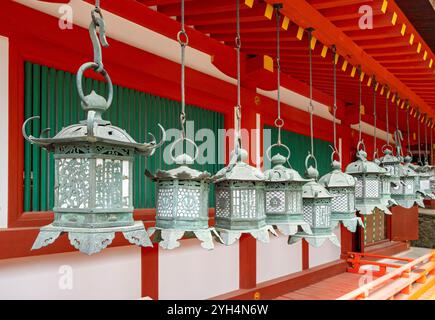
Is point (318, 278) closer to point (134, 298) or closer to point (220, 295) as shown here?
point (220, 295)

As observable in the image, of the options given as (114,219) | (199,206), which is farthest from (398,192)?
(114,219)

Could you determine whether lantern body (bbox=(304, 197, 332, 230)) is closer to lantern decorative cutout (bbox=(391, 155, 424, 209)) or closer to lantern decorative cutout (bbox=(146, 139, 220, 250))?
lantern decorative cutout (bbox=(146, 139, 220, 250))

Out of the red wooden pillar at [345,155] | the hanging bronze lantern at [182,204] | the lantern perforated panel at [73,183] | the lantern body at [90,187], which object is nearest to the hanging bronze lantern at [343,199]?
the hanging bronze lantern at [182,204]

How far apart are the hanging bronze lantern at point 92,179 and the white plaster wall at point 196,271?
8.06ft

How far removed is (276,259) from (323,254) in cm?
167

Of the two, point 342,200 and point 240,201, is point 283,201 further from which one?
point 342,200

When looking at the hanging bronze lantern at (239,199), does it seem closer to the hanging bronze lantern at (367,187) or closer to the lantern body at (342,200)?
the lantern body at (342,200)

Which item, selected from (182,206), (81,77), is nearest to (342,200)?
(182,206)

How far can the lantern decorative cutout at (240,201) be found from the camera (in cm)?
220

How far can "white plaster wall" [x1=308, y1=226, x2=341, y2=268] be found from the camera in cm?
688

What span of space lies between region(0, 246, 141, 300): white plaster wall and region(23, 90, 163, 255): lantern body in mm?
1499

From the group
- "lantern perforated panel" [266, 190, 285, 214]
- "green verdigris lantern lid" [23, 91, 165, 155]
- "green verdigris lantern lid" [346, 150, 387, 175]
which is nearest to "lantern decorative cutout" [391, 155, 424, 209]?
"green verdigris lantern lid" [346, 150, 387, 175]

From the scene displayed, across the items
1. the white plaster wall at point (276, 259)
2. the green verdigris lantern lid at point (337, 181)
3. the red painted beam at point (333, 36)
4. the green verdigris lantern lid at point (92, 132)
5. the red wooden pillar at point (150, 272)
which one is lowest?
the white plaster wall at point (276, 259)
